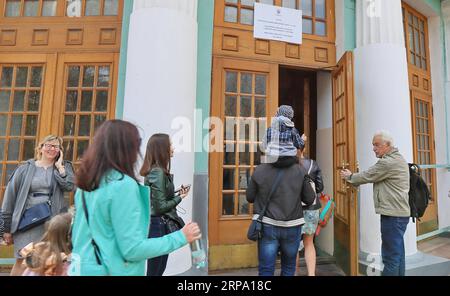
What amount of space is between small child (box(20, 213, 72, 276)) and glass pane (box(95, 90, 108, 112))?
98.8 inches

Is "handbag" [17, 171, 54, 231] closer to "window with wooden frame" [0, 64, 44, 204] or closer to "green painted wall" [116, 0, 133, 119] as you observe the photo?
"green painted wall" [116, 0, 133, 119]

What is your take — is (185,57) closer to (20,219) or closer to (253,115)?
(253,115)

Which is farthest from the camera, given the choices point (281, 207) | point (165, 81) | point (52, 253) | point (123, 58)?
point (123, 58)

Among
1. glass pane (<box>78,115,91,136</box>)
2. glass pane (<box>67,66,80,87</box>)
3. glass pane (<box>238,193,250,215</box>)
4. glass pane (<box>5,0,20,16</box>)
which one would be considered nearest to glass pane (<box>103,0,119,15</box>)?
glass pane (<box>67,66,80,87</box>)

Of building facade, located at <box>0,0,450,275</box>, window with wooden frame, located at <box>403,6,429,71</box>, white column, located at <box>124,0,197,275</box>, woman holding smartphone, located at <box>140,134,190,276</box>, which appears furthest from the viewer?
window with wooden frame, located at <box>403,6,429,71</box>

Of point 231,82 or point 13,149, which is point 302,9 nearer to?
point 231,82

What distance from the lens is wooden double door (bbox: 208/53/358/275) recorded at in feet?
13.0

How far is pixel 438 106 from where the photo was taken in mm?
5992

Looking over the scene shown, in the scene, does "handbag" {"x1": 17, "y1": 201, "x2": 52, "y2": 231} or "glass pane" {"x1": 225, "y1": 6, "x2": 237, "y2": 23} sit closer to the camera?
"handbag" {"x1": 17, "y1": 201, "x2": 52, "y2": 231}

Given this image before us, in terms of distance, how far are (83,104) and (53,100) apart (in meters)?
0.42

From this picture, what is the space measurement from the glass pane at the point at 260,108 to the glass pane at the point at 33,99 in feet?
10.4

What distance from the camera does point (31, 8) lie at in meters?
4.42

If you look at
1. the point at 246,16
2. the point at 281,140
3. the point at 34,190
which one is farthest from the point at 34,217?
the point at 246,16
